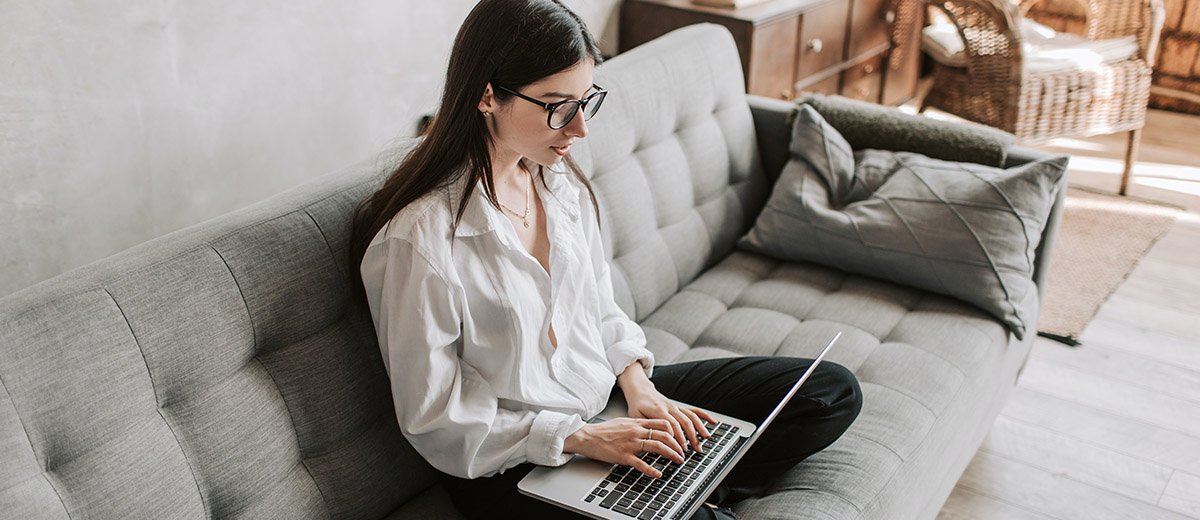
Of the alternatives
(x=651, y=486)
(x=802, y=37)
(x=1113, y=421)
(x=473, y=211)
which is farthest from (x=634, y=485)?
(x=802, y=37)

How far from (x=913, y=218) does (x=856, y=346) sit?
335mm

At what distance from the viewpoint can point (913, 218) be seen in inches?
85.5

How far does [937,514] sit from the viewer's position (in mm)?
2066

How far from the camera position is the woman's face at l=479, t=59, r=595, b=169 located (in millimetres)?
1391

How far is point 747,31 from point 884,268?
114cm

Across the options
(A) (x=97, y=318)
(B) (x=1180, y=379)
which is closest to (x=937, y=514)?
(B) (x=1180, y=379)

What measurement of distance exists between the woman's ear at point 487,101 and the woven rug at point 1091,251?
1.87 meters

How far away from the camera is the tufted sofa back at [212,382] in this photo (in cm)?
115

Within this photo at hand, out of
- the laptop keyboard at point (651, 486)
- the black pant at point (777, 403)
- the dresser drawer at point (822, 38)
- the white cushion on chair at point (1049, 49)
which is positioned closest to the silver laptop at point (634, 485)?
the laptop keyboard at point (651, 486)

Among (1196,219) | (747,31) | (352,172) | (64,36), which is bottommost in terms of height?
(1196,219)

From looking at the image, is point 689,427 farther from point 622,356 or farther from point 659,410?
point 622,356

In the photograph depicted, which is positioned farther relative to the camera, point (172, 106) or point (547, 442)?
point (172, 106)

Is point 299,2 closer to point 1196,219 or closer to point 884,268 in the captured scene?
point 884,268

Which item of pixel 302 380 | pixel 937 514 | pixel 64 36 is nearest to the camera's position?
pixel 302 380
